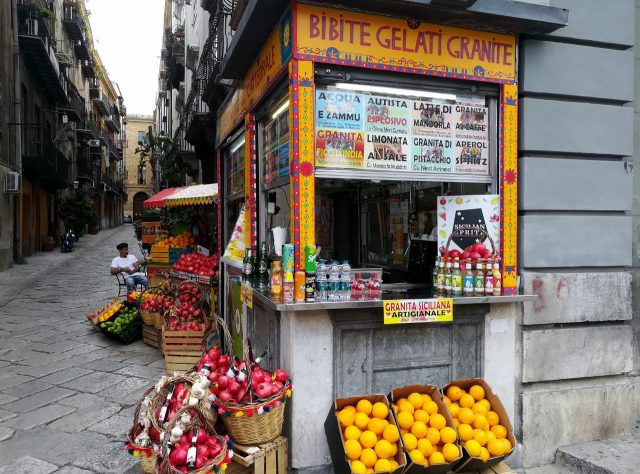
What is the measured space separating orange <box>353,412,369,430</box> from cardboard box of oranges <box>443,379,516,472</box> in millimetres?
620

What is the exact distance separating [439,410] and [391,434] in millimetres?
432

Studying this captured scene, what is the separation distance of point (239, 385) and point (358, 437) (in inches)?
32.7

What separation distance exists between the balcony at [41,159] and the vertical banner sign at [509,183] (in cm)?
1864

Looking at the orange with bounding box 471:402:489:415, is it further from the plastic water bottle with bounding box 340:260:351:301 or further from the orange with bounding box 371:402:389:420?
the plastic water bottle with bounding box 340:260:351:301

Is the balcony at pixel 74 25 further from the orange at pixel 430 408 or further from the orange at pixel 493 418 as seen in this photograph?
the orange at pixel 493 418

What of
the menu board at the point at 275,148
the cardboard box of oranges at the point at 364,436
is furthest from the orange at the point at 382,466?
the menu board at the point at 275,148

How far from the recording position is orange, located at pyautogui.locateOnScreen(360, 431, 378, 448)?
3031 millimetres

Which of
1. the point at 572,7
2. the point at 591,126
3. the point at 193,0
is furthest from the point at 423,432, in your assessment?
the point at 193,0

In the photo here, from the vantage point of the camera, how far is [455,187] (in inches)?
179

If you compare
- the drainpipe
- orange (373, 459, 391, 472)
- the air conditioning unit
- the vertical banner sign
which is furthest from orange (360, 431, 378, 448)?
the drainpipe

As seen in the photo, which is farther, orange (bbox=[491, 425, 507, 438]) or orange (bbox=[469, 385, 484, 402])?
orange (bbox=[469, 385, 484, 402])

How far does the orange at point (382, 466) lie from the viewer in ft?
9.55

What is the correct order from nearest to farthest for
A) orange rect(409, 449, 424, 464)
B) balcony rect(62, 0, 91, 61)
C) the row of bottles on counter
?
orange rect(409, 449, 424, 464) → the row of bottles on counter → balcony rect(62, 0, 91, 61)

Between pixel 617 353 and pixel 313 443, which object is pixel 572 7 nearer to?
pixel 617 353
